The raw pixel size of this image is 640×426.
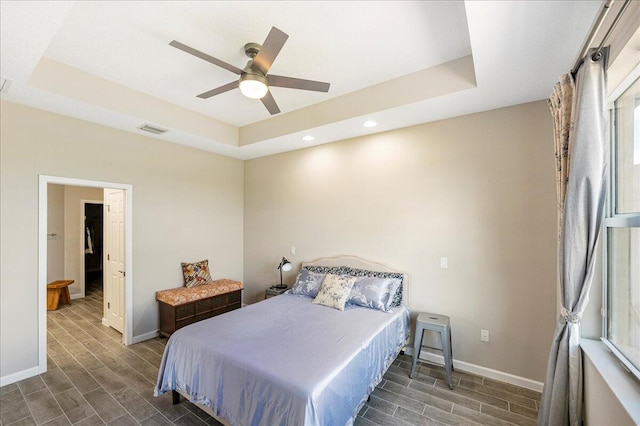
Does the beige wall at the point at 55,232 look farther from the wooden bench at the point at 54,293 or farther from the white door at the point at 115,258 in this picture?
the white door at the point at 115,258

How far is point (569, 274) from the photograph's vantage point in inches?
70.1

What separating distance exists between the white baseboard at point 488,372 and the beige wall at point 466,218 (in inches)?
1.9

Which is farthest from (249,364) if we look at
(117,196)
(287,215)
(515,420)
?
(117,196)

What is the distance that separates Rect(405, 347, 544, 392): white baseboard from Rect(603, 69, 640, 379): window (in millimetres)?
1202

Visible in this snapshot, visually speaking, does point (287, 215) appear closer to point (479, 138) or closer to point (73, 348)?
point (479, 138)

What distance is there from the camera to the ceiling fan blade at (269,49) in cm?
172

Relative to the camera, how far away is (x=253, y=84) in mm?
2146

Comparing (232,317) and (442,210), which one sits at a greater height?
(442,210)

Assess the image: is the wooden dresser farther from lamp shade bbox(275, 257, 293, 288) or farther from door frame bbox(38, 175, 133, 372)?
lamp shade bbox(275, 257, 293, 288)

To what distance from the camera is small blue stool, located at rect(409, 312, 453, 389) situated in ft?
8.79

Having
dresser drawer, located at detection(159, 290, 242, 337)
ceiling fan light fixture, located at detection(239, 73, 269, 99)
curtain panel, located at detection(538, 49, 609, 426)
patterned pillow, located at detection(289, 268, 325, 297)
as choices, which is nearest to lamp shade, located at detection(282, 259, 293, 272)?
patterned pillow, located at detection(289, 268, 325, 297)

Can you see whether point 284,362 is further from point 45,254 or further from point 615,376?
point 45,254

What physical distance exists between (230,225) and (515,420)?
450 centimetres

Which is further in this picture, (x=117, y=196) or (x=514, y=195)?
(x=117, y=196)
